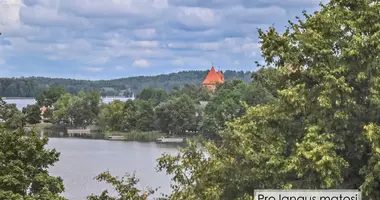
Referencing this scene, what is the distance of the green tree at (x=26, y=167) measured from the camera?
44.1 feet

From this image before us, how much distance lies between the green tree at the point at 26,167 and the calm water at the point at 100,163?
15.4 metres

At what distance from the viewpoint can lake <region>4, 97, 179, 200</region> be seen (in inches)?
1300

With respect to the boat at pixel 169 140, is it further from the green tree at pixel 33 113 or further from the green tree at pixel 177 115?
the green tree at pixel 33 113

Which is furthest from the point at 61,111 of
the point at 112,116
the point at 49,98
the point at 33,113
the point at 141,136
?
the point at 141,136

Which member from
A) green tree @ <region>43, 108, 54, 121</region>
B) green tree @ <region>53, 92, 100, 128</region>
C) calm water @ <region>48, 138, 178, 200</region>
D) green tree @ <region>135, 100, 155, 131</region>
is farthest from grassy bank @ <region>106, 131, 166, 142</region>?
green tree @ <region>43, 108, 54, 121</region>

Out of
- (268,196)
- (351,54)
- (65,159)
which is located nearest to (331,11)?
(351,54)

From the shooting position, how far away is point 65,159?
48.2 m

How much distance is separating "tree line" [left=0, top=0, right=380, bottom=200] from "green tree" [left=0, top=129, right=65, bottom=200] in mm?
24

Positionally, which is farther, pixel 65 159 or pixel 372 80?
pixel 65 159

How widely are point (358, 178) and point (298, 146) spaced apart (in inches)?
70.1

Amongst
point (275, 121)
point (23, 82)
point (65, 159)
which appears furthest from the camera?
point (23, 82)

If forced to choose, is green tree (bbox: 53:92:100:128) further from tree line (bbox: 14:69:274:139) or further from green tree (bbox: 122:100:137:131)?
green tree (bbox: 122:100:137:131)

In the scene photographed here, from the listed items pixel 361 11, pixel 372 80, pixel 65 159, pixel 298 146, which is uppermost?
pixel 361 11

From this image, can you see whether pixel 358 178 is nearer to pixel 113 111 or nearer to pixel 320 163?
pixel 320 163
